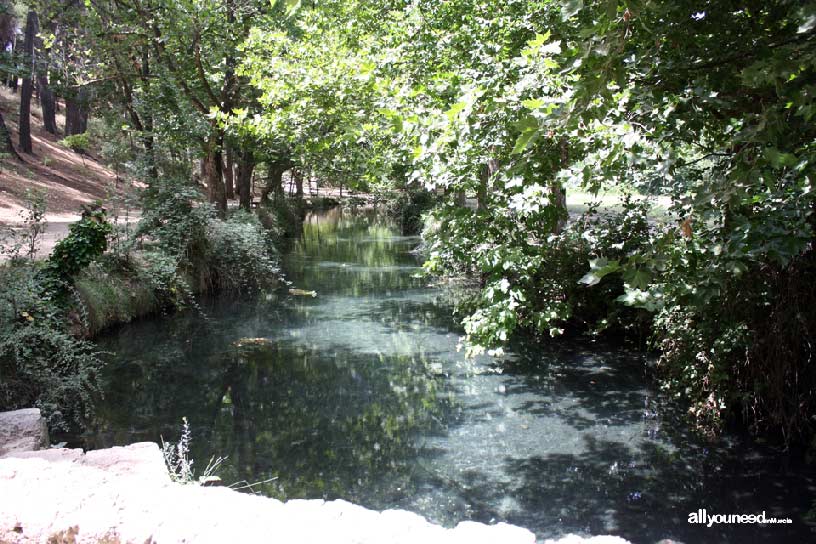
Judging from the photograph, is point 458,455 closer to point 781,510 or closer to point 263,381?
point 781,510

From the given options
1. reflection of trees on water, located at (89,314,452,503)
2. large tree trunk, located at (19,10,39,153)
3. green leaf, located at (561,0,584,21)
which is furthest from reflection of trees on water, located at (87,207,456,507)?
large tree trunk, located at (19,10,39,153)

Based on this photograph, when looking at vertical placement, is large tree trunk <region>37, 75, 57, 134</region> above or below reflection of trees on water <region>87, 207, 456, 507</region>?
above

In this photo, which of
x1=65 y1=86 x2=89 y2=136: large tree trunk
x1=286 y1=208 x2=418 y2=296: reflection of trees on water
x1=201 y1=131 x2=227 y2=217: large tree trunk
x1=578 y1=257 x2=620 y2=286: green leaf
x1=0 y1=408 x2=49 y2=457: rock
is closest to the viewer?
x1=578 y1=257 x2=620 y2=286: green leaf

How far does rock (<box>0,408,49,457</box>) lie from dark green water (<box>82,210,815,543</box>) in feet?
4.99

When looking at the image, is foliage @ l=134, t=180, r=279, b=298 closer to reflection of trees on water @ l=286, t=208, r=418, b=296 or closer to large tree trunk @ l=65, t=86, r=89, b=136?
reflection of trees on water @ l=286, t=208, r=418, b=296

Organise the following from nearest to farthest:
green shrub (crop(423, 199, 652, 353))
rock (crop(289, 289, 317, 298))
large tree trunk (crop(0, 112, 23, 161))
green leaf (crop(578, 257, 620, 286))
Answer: green leaf (crop(578, 257, 620, 286)) < green shrub (crop(423, 199, 652, 353)) < rock (crop(289, 289, 317, 298)) < large tree trunk (crop(0, 112, 23, 161))

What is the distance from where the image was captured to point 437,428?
712 cm

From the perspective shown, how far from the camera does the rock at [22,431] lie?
4.66 metres

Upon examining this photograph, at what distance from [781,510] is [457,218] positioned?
4.46 meters

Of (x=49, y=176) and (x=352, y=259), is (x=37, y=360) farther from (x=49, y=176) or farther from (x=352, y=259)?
(x=49, y=176)

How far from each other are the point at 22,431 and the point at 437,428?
4117mm

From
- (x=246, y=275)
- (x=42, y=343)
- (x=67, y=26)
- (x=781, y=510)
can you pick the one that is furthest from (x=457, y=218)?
(x=67, y=26)

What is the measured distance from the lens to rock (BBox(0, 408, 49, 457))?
15.3 feet

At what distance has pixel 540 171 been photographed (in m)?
7.41
